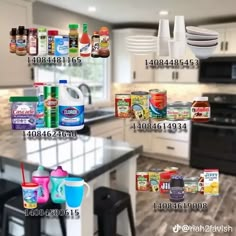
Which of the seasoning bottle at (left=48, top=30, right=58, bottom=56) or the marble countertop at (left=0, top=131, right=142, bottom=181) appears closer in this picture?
the seasoning bottle at (left=48, top=30, right=58, bottom=56)

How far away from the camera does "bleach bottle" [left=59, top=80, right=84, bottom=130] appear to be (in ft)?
2.30

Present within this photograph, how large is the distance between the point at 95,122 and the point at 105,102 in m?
0.27

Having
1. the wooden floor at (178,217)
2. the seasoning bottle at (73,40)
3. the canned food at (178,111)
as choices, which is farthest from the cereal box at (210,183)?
the wooden floor at (178,217)

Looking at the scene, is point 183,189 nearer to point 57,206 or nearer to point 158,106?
point 158,106

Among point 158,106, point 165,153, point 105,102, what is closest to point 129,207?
point 105,102

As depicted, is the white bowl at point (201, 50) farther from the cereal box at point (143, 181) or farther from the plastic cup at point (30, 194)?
the plastic cup at point (30, 194)

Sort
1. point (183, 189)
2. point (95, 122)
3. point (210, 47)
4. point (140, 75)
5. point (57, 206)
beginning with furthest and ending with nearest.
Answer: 1. point (95, 122)
2. point (57, 206)
3. point (140, 75)
4. point (183, 189)
5. point (210, 47)

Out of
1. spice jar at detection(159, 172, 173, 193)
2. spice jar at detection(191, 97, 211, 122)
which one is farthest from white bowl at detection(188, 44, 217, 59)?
spice jar at detection(159, 172, 173, 193)

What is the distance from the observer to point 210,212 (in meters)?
2.84

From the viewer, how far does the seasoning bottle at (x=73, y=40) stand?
703mm

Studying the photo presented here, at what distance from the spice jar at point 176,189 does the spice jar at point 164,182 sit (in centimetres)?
1

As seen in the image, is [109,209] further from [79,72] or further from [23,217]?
[79,72]

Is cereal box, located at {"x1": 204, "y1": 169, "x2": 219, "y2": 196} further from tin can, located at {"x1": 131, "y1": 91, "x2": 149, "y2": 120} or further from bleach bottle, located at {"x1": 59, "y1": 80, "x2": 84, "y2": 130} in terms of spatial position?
bleach bottle, located at {"x1": 59, "y1": 80, "x2": 84, "y2": 130}

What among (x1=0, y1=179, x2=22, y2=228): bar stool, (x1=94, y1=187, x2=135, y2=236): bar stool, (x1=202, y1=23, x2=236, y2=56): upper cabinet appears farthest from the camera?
(x1=0, y1=179, x2=22, y2=228): bar stool
